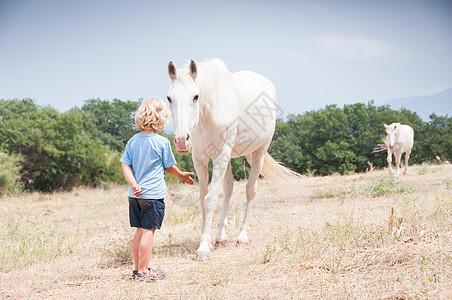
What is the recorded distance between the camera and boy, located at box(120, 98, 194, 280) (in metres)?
2.93

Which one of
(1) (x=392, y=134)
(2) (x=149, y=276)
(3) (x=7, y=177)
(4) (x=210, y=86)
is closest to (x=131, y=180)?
(2) (x=149, y=276)

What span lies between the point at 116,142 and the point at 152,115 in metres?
31.5

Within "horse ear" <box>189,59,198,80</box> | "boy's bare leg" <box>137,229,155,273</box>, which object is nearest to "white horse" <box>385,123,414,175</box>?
"horse ear" <box>189,59,198,80</box>

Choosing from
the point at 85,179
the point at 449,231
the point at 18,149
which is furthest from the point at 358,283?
the point at 18,149

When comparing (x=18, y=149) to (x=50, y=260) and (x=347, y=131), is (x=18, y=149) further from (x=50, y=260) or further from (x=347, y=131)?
(x=347, y=131)

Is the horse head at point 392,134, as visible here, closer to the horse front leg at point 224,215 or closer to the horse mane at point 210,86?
the horse front leg at point 224,215

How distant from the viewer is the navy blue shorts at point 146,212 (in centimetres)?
293

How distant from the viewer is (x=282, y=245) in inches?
136

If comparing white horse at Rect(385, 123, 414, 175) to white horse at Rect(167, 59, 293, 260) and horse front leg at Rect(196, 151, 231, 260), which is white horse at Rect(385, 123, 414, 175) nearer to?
white horse at Rect(167, 59, 293, 260)

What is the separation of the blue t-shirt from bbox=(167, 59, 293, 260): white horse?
0.16 m

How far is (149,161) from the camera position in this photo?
9.73ft

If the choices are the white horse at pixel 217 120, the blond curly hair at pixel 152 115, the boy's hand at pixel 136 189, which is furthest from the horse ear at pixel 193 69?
the boy's hand at pixel 136 189

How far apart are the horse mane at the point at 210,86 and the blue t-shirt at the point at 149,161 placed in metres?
0.81

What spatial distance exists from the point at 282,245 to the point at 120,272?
172cm
